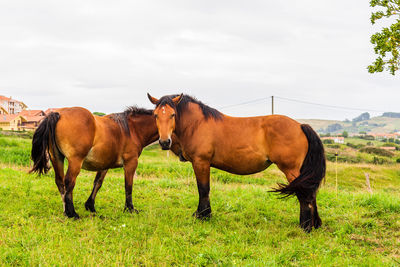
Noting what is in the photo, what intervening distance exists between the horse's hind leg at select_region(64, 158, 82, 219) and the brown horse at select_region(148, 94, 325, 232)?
1.77 m

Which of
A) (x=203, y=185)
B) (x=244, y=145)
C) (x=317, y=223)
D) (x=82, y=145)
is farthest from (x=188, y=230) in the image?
(x=82, y=145)

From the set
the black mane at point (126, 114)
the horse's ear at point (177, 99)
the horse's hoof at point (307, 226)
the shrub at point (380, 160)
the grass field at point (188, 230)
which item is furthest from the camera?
the shrub at point (380, 160)

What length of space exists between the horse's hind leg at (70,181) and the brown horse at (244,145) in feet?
Result: 5.81

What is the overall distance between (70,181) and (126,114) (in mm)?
2151

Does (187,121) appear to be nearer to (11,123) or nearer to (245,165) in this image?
(245,165)

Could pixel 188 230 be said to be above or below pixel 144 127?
below

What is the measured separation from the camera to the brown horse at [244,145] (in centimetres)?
578

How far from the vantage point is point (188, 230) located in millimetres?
5395

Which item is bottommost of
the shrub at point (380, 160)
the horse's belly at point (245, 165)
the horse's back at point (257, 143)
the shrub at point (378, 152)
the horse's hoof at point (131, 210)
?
the shrub at point (378, 152)

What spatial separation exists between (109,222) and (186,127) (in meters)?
2.44

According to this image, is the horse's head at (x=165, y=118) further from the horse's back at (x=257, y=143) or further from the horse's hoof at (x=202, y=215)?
the horse's hoof at (x=202, y=215)

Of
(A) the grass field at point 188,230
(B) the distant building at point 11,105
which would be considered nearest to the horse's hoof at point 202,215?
(A) the grass field at point 188,230

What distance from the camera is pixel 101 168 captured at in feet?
21.6

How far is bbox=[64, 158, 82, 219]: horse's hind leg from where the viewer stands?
5895mm
